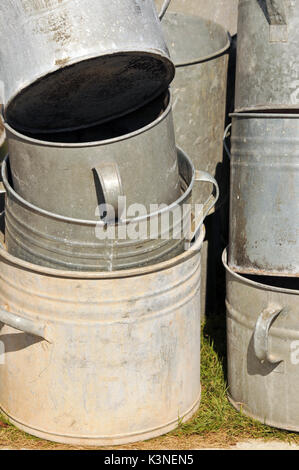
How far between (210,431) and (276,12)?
147 centimetres

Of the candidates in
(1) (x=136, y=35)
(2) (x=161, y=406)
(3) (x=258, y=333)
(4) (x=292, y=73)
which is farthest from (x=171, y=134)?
(2) (x=161, y=406)

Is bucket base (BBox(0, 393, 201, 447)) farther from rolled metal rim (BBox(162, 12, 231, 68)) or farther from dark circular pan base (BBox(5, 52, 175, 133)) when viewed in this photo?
rolled metal rim (BBox(162, 12, 231, 68))

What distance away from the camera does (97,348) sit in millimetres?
2273

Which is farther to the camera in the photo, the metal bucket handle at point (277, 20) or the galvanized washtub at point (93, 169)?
the metal bucket handle at point (277, 20)

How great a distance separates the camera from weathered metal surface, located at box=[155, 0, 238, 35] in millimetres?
3150

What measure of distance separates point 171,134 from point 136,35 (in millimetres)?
342

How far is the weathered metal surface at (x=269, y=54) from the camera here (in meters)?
2.38

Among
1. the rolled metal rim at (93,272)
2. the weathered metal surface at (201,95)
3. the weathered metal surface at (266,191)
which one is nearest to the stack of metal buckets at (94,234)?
the rolled metal rim at (93,272)

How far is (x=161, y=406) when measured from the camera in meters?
2.42

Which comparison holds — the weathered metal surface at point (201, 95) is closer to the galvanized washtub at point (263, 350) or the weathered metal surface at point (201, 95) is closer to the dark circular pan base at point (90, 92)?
the dark circular pan base at point (90, 92)

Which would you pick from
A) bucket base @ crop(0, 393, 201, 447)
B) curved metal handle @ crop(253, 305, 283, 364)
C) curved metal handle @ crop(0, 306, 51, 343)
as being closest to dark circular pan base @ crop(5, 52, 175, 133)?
curved metal handle @ crop(0, 306, 51, 343)

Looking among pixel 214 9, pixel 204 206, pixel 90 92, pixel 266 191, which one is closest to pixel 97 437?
pixel 204 206

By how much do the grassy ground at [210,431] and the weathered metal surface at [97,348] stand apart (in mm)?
37
